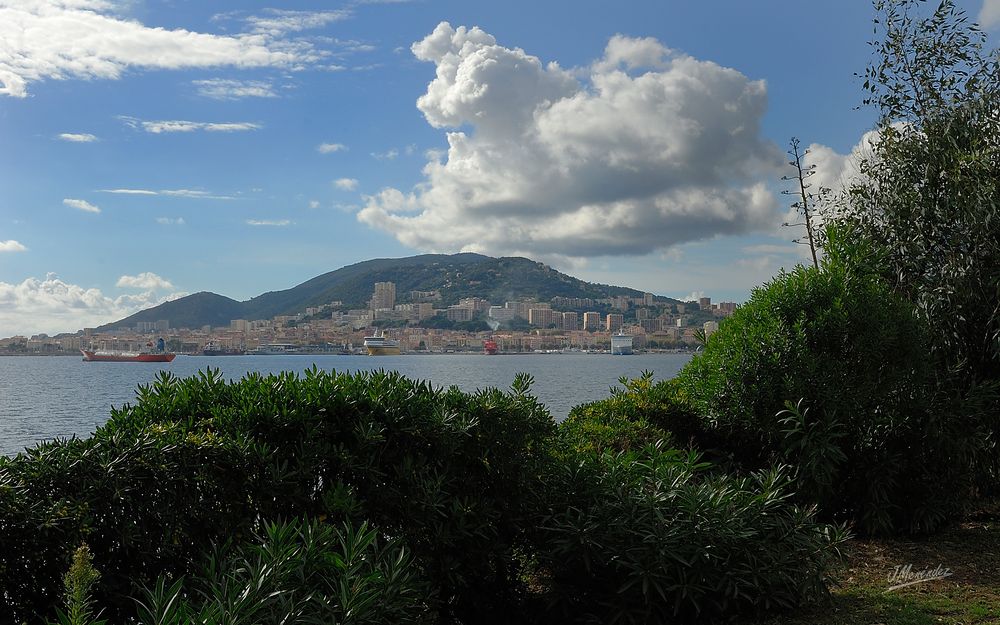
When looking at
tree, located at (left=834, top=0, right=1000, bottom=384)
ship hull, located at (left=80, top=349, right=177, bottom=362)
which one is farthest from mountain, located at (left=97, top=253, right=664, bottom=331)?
tree, located at (left=834, top=0, right=1000, bottom=384)

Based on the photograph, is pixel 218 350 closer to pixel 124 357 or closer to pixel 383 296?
pixel 124 357

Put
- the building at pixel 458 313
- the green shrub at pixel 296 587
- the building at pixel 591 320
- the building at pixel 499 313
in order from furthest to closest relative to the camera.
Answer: the building at pixel 591 320, the building at pixel 458 313, the building at pixel 499 313, the green shrub at pixel 296 587

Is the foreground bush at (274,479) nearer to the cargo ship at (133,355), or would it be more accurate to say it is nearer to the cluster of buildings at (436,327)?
the cluster of buildings at (436,327)

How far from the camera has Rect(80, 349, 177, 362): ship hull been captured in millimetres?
79625

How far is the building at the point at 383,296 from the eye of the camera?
84.9 metres

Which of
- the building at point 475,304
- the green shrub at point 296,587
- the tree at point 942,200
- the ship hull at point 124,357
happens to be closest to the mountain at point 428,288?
the building at point 475,304

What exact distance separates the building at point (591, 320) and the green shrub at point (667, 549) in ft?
285

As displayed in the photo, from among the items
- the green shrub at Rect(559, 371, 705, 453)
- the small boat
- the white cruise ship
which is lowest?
the small boat

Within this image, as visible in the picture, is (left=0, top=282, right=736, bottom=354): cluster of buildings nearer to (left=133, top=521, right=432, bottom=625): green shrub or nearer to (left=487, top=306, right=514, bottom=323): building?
(left=487, top=306, right=514, bottom=323): building

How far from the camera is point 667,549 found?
16.4ft

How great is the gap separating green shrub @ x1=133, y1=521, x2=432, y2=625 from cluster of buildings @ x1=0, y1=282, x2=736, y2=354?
7240 cm

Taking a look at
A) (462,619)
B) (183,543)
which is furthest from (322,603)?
(462,619)

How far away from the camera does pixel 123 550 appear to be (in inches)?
154

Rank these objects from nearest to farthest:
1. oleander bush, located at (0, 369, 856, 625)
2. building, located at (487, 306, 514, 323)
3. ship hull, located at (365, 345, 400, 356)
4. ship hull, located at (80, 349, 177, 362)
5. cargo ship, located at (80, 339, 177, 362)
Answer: oleander bush, located at (0, 369, 856, 625)
cargo ship, located at (80, 339, 177, 362)
ship hull, located at (80, 349, 177, 362)
ship hull, located at (365, 345, 400, 356)
building, located at (487, 306, 514, 323)
